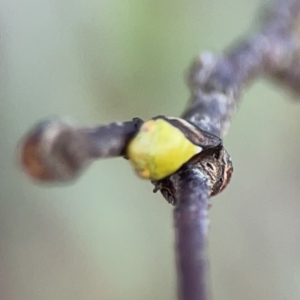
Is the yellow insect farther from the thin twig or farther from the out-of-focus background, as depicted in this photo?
the out-of-focus background

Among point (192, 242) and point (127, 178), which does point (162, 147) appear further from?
point (127, 178)

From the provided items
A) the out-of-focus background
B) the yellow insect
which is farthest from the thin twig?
the out-of-focus background

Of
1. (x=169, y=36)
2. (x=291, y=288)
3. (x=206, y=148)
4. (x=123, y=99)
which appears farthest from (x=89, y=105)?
(x=206, y=148)

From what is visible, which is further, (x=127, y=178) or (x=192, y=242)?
(x=127, y=178)

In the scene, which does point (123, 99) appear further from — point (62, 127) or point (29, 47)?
point (62, 127)

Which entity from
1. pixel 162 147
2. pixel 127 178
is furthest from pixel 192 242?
pixel 127 178

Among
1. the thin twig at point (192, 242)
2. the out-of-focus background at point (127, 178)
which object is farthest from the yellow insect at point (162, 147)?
the out-of-focus background at point (127, 178)

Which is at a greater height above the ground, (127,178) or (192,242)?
(127,178)
